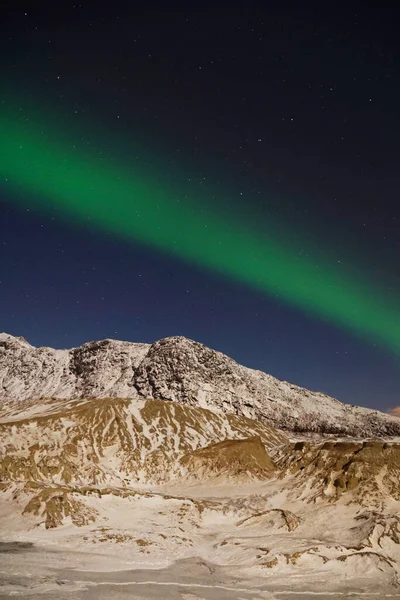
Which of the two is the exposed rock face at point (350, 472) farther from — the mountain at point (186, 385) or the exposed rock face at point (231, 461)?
the mountain at point (186, 385)

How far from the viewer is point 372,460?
67438mm

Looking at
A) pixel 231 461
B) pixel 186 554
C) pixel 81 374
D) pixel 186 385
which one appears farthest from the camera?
pixel 81 374

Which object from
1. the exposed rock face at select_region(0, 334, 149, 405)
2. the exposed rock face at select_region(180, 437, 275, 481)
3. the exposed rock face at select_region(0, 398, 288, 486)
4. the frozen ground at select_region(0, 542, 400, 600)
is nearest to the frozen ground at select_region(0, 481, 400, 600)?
the frozen ground at select_region(0, 542, 400, 600)

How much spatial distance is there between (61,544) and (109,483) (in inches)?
1281

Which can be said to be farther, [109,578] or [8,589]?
[109,578]

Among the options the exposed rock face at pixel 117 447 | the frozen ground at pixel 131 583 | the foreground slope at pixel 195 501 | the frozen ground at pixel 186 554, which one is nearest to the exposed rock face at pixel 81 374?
the exposed rock face at pixel 117 447

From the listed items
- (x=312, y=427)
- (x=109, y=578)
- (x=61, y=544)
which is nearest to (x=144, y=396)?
(x=312, y=427)

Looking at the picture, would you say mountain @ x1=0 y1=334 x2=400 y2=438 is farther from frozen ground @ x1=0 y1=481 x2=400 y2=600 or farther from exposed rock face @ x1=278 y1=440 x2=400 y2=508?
frozen ground @ x1=0 y1=481 x2=400 y2=600

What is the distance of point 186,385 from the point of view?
16038cm

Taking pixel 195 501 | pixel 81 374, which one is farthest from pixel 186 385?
pixel 195 501

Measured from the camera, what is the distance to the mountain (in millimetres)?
155375

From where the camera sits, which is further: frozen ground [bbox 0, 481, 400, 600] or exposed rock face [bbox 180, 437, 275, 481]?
exposed rock face [bbox 180, 437, 275, 481]

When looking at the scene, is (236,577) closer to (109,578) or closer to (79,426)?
(109,578)

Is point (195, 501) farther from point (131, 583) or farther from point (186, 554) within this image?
point (131, 583)
